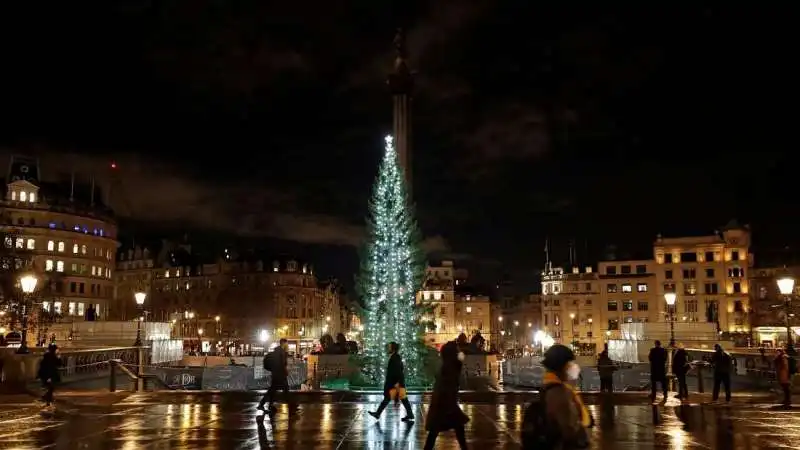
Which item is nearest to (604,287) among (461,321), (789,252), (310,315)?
(789,252)

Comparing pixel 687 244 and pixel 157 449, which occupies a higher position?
pixel 687 244

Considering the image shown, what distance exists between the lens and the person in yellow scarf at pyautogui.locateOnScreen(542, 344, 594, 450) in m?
7.38

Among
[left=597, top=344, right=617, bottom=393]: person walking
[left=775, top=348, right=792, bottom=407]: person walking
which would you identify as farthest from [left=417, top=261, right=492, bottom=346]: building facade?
[left=775, top=348, right=792, bottom=407]: person walking

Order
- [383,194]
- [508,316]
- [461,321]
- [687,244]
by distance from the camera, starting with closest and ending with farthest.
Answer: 1. [383,194]
2. [687,244]
3. [461,321]
4. [508,316]

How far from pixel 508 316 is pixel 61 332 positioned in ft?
368

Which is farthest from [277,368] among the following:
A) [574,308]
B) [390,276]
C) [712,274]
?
[574,308]

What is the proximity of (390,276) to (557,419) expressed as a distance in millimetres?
26650

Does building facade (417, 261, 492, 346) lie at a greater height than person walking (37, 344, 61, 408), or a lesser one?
greater

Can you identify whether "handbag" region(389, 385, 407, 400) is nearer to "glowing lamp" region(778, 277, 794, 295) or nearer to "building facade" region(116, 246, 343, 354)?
"glowing lamp" region(778, 277, 794, 295)

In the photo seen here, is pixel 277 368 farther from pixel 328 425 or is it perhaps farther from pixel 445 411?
pixel 445 411

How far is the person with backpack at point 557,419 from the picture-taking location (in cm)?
739

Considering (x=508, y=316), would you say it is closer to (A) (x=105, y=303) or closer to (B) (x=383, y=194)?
(A) (x=105, y=303)

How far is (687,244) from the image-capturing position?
10694cm

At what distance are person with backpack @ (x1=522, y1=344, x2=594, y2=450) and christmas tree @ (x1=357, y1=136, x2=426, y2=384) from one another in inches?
1035
